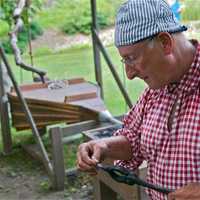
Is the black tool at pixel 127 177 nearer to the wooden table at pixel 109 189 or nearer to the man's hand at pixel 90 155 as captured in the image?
the man's hand at pixel 90 155

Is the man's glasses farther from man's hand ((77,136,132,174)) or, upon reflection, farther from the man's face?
man's hand ((77,136,132,174))

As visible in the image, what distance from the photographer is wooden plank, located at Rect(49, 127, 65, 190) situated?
4156mm

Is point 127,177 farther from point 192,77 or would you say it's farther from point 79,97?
point 79,97

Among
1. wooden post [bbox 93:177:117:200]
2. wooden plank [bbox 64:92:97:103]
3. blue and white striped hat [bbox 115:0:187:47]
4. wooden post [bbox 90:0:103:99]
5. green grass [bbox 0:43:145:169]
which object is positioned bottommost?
green grass [bbox 0:43:145:169]

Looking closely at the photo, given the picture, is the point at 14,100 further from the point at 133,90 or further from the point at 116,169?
the point at 116,169

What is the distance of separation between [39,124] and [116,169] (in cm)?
360

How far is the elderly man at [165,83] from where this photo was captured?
4.57 feet

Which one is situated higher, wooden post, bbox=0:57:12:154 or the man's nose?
the man's nose

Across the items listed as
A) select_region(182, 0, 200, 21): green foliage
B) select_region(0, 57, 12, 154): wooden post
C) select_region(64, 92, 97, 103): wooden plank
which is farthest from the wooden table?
select_region(182, 0, 200, 21): green foliage

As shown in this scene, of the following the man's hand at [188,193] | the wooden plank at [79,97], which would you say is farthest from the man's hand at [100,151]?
the wooden plank at [79,97]

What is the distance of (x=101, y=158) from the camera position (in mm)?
1611

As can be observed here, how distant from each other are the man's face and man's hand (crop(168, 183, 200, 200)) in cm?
29

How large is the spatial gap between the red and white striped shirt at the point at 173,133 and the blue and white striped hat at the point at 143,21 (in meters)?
0.13

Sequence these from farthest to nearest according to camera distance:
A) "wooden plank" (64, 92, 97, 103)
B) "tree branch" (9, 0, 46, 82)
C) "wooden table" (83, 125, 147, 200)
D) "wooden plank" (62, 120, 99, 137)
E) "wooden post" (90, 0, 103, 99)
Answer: "wooden post" (90, 0, 103, 99)
"tree branch" (9, 0, 46, 82)
"wooden plank" (64, 92, 97, 103)
"wooden plank" (62, 120, 99, 137)
"wooden table" (83, 125, 147, 200)
